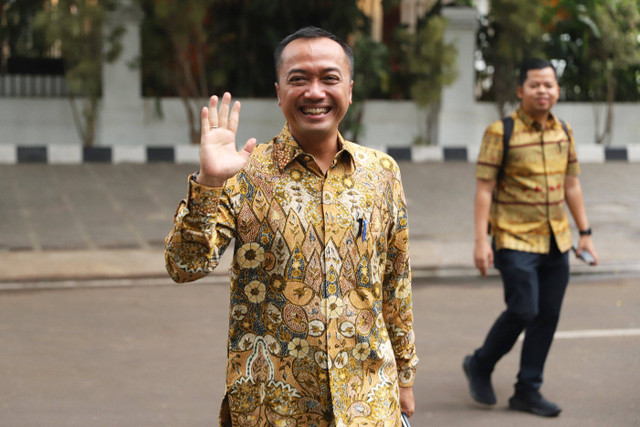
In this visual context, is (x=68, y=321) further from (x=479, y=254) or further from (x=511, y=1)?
(x=511, y=1)

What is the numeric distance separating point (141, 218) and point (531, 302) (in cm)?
627

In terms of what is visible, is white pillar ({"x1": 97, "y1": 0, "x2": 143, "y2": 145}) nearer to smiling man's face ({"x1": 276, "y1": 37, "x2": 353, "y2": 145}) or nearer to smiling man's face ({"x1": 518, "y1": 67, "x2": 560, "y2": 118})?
smiling man's face ({"x1": 518, "y1": 67, "x2": 560, "y2": 118})

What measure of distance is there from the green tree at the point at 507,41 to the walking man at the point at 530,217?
10301 millimetres

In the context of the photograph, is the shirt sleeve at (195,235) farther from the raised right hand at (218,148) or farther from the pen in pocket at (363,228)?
the pen in pocket at (363,228)

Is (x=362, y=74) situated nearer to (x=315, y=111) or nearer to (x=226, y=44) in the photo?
(x=226, y=44)

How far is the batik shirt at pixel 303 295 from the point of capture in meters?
2.53

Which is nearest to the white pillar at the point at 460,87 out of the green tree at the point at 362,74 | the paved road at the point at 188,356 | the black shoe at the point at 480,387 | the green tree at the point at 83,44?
the green tree at the point at 362,74

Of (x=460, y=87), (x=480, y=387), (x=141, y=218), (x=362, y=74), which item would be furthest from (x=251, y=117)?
(x=480, y=387)

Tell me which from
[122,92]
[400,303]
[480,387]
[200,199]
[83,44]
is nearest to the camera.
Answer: [200,199]

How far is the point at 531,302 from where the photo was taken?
4.76m

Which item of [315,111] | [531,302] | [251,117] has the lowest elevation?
[531,302]

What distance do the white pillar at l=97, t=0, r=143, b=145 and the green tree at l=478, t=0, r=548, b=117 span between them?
17.6ft

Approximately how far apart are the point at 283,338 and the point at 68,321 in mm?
4457

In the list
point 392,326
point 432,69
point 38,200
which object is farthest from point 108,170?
point 392,326
